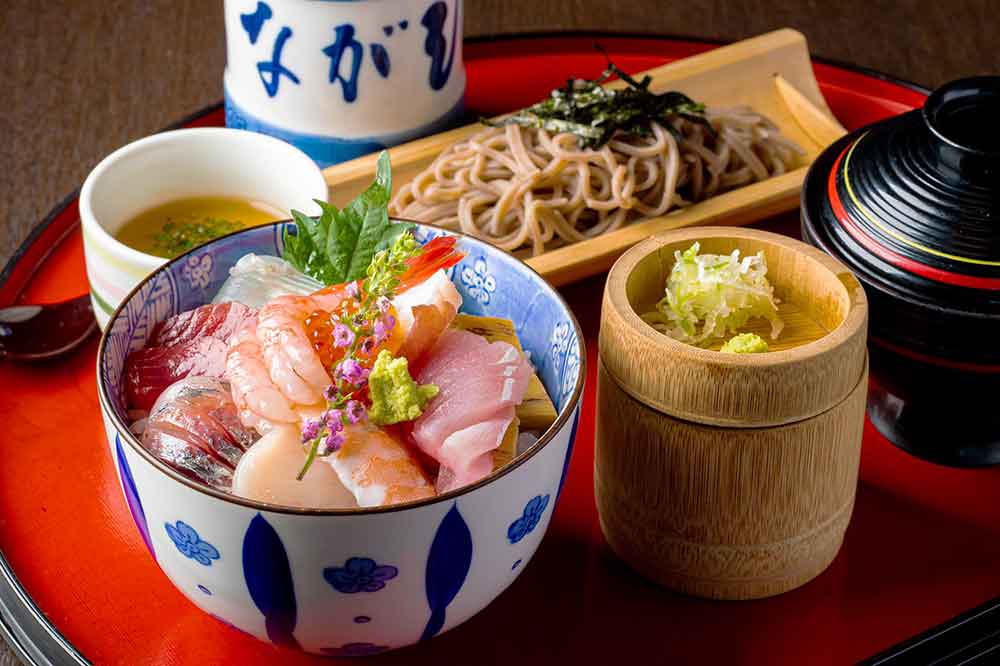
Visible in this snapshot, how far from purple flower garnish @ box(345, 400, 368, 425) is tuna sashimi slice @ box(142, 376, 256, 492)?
0.13m

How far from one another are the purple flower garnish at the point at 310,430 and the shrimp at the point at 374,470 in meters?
0.02

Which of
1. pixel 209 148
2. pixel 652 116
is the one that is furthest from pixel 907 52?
pixel 209 148

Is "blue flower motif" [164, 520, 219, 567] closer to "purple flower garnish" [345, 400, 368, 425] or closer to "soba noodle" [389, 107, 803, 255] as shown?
"purple flower garnish" [345, 400, 368, 425]

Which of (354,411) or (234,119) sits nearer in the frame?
(354,411)

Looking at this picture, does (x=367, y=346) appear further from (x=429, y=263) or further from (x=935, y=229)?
(x=935, y=229)

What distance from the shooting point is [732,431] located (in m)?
1.13

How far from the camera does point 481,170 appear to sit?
1812 millimetres

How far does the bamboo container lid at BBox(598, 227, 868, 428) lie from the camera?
110cm

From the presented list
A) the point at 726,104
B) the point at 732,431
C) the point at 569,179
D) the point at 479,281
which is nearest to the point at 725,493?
the point at 732,431

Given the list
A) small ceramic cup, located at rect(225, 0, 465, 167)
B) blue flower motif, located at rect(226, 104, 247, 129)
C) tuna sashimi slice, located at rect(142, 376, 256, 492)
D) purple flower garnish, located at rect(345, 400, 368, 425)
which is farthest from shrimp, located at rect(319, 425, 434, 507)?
blue flower motif, located at rect(226, 104, 247, 129)

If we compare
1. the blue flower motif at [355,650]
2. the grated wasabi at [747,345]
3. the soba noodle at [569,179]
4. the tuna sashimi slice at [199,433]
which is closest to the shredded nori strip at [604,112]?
the soba noodle at [569,179]

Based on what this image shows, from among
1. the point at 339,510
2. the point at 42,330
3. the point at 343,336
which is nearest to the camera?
the point at 339,510

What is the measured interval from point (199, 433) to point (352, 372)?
171 mm

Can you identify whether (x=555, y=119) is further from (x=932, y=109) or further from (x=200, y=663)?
(x=200, y=663)
